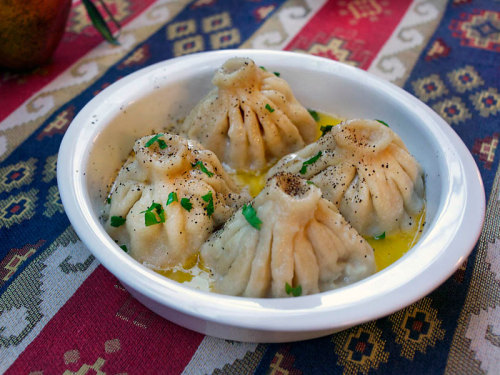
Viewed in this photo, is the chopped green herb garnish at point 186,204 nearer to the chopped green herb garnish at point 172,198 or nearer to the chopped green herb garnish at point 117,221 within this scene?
the chopped green herb garnish at point 172,198

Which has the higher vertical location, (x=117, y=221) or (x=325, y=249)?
(x=117, y=221)

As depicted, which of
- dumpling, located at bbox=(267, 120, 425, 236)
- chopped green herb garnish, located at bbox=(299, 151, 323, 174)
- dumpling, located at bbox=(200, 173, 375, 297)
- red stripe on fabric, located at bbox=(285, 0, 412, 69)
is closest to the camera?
dumpling, located at bbox=(200, 173, 375, 297)

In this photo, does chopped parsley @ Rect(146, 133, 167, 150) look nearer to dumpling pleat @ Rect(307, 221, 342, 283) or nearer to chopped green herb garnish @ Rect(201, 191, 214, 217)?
chopped green herb garnish @ Rect(201, 191, 214, 217)

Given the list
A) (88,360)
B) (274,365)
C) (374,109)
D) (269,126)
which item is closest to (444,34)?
(374,109)

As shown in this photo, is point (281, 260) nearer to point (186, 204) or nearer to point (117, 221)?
point (186, 204)

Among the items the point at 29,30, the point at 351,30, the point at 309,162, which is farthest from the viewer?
the point at 351,30

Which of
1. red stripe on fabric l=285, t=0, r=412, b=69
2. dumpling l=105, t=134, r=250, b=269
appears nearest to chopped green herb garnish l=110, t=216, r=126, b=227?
dumpling l=105, t=134, r=250, b=269

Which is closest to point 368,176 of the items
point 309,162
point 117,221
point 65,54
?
point 309,162

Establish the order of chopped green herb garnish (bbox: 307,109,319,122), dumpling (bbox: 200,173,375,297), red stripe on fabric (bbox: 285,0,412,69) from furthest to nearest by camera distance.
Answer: red stripe on fabric (bbox: 285,0,412,69) < chopped green herb garnish (bbox: 307,109,319,122) < dumpling (bbox: 200,173,375,297)
